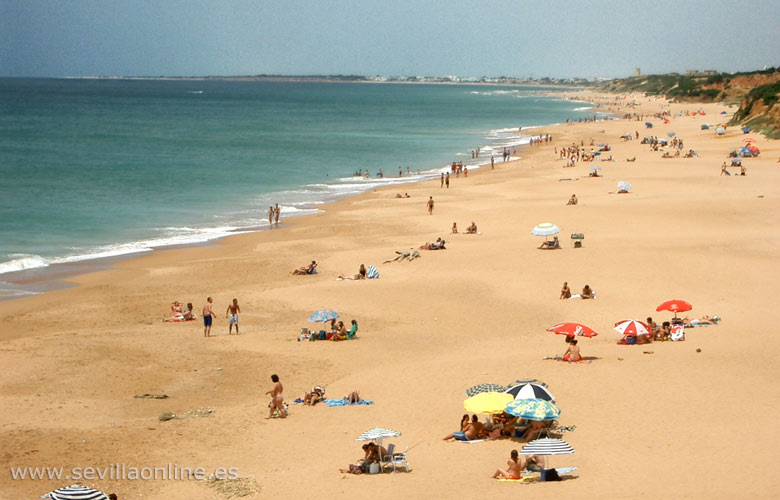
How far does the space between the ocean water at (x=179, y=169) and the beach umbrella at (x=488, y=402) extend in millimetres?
18438

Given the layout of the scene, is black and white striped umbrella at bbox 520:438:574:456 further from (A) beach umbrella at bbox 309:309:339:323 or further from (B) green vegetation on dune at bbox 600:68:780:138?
(B) green vegetation on dune at bbox 600:68:780:138

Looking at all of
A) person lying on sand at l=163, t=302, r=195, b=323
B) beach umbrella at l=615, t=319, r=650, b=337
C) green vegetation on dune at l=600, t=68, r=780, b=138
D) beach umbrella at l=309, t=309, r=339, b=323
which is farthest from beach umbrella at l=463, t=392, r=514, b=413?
green vegetation on dune at l=600, t=68, r=780, b=138

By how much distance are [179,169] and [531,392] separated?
164 ft

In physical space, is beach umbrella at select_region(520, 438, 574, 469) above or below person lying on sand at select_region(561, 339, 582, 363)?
below

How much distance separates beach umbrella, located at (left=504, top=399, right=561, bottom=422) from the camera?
13398 millimetres

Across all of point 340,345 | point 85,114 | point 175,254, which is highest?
point 85,114

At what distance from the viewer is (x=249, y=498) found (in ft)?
39.9

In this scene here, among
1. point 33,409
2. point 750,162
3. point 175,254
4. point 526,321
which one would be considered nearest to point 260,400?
point 33,409

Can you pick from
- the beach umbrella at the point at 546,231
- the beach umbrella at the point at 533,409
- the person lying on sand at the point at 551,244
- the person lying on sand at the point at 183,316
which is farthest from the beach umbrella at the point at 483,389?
the person lying on sand at the point at 551,244

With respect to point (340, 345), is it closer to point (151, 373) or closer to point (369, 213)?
point (151, 373)

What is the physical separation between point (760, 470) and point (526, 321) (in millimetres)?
10597

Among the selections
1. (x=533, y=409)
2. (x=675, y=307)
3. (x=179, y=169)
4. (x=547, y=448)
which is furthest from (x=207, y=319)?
(x=179, y=169)

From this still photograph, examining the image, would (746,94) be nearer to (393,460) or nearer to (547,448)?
(547,448)

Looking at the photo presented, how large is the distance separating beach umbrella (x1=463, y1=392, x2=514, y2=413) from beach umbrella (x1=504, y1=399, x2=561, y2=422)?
353 millimetres
